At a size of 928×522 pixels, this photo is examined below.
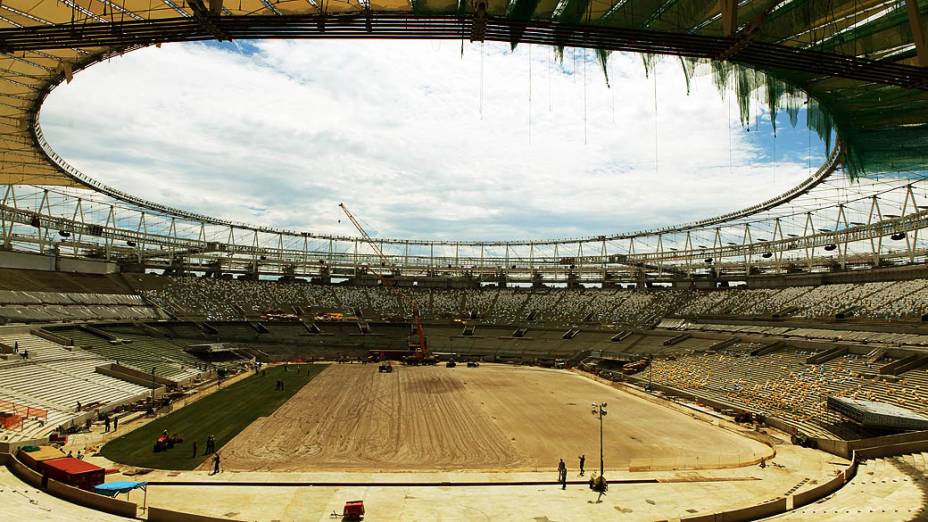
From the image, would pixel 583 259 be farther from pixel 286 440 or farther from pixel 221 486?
pixel 221 486

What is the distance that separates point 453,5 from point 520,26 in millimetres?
2101

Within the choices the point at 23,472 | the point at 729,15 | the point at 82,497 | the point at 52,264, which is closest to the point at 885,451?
the point at 729,15

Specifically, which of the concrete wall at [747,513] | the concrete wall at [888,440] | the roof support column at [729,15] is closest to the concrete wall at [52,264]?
the concrete wall at [747,513]

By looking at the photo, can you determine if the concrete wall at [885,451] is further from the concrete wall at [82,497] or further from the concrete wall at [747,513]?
the concrete wall at [82,497]

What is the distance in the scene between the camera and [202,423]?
40.5 meters

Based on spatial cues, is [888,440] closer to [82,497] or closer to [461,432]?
[461,432]

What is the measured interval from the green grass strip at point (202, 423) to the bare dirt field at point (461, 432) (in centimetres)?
158

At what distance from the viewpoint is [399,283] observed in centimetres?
11962

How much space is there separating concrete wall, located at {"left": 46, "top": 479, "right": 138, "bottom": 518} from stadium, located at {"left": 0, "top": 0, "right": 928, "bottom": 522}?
10cm

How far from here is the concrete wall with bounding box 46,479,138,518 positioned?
21.9 m

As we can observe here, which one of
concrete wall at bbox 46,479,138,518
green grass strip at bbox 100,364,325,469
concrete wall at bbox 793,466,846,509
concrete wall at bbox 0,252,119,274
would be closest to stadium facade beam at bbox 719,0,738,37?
concrete wall at bbox 793,466,846,509

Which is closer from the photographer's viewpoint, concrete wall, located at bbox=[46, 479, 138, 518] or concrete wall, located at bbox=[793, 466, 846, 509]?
concrete wall, located at bbox=[46, 479, 138, 518]

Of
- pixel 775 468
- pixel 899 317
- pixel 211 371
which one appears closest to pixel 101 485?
pixel 775 468

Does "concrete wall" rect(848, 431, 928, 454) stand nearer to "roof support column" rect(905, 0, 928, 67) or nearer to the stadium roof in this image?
the stadium roof
